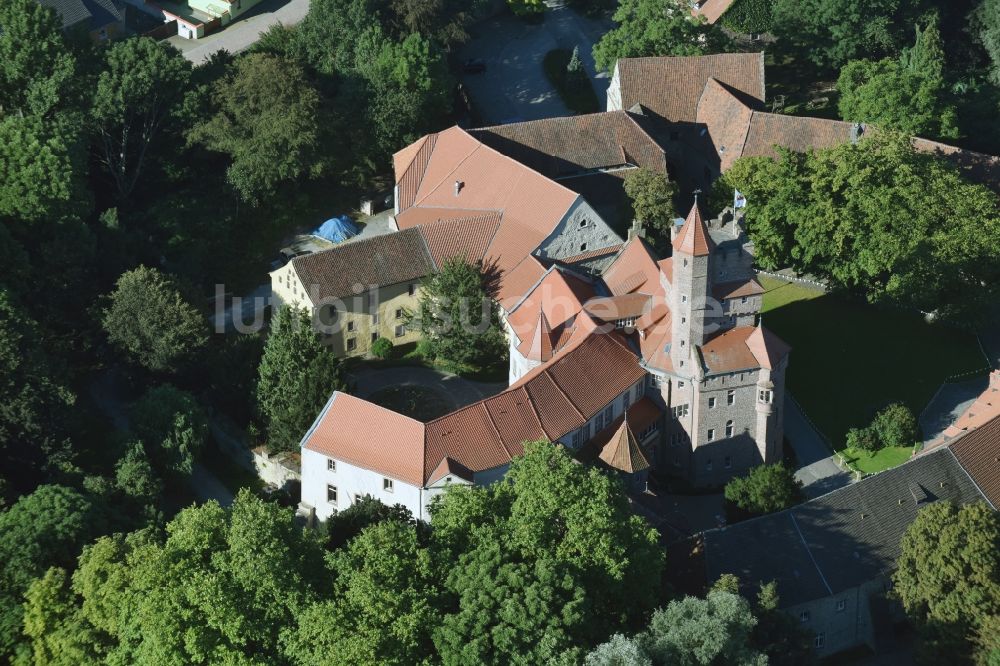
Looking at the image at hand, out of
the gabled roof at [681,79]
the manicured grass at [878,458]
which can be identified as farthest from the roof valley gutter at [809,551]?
the gabled roof at [681,79]

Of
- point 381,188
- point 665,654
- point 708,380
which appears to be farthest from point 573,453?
point 381,188

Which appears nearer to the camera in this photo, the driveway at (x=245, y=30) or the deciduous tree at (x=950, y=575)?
the deciduous tree at (x=950, y=575)

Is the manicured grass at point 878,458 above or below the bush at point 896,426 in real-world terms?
below

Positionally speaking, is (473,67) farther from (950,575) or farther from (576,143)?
(950,575)

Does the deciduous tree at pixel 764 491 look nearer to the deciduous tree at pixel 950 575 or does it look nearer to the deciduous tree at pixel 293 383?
the deciduous tree at pixel 950 575

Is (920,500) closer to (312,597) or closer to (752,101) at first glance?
(312,597)

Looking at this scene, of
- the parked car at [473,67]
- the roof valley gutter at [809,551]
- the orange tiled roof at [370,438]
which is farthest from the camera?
the parked car at [473,67]
